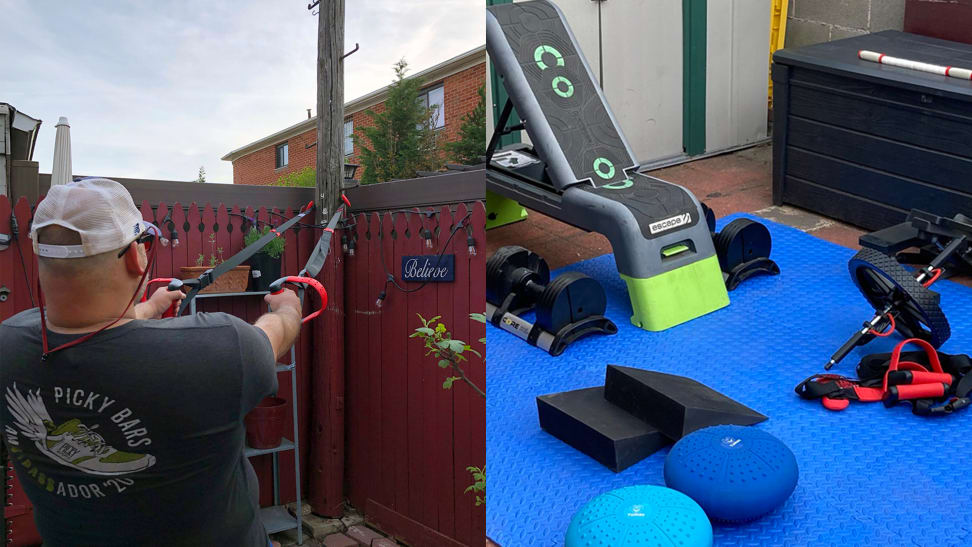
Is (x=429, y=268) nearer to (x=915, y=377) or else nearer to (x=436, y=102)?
(x=436, y=102)

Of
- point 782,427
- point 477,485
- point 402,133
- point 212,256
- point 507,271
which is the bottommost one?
point 477,485

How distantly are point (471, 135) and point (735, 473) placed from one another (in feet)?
3.94

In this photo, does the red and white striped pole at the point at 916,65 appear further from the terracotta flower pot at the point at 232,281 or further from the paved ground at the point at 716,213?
the terracotta flower pot at the point at 232,281

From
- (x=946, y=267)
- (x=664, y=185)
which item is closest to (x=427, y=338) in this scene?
(x=664, y=185)

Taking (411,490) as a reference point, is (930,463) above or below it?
above

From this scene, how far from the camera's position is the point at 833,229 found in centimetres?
477

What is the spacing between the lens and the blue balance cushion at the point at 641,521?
6.34 ft

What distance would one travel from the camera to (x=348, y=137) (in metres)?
3.24

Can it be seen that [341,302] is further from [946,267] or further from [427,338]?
[946,267]

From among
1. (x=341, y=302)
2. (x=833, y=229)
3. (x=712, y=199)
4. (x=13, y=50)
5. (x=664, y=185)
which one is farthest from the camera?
(x=712, y=199)

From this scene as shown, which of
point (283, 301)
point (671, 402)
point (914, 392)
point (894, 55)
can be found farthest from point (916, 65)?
point (283, 301)

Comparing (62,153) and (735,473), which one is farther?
(735,473)

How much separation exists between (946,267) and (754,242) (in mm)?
934

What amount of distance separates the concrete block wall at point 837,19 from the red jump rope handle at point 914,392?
346 centimetres
